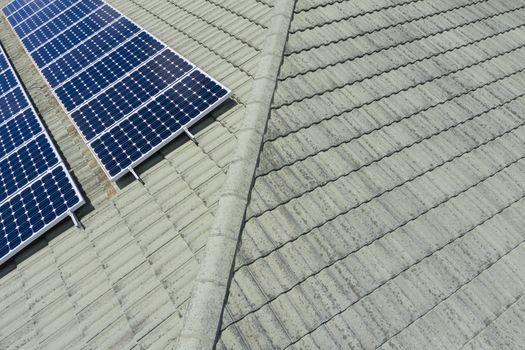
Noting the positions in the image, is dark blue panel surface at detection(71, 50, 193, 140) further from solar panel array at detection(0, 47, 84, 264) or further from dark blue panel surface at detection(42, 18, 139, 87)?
dark blue panel surface at detection(42, 18, 139, 87)

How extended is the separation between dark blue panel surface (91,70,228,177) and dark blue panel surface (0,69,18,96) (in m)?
4.39

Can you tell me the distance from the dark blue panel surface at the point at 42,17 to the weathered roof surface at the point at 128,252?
19.6 feet

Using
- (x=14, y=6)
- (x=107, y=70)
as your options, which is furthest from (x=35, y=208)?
(x=14, y=6)

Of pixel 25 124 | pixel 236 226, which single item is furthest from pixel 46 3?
pixel 236 226

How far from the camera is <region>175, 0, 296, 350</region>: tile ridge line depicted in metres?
4.90

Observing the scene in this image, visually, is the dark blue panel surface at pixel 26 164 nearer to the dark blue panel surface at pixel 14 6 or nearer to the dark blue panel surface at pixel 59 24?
the dark blue panel surface at pixel 59 24

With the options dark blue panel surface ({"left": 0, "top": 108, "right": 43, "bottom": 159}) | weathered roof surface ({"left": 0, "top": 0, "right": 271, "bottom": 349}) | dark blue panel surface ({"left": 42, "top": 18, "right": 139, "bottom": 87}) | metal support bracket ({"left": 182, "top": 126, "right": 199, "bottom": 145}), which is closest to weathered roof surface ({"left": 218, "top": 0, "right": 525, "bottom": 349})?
weathered roof surface ({"left": 0, "top": 0, "right": 271, "bottom": 349})

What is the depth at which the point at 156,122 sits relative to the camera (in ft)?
25.2

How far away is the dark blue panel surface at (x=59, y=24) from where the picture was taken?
1148 centimetres

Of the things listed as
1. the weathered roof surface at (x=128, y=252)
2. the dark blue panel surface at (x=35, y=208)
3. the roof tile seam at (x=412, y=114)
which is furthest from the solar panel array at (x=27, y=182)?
the roof tile seam at (x=412, y=114)

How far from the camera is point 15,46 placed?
39.4 feet

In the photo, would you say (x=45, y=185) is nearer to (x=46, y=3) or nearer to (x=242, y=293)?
(x=242, y=293)

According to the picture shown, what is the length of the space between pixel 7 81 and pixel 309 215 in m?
9.53

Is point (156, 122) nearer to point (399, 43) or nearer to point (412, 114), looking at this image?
point (412, 114)
